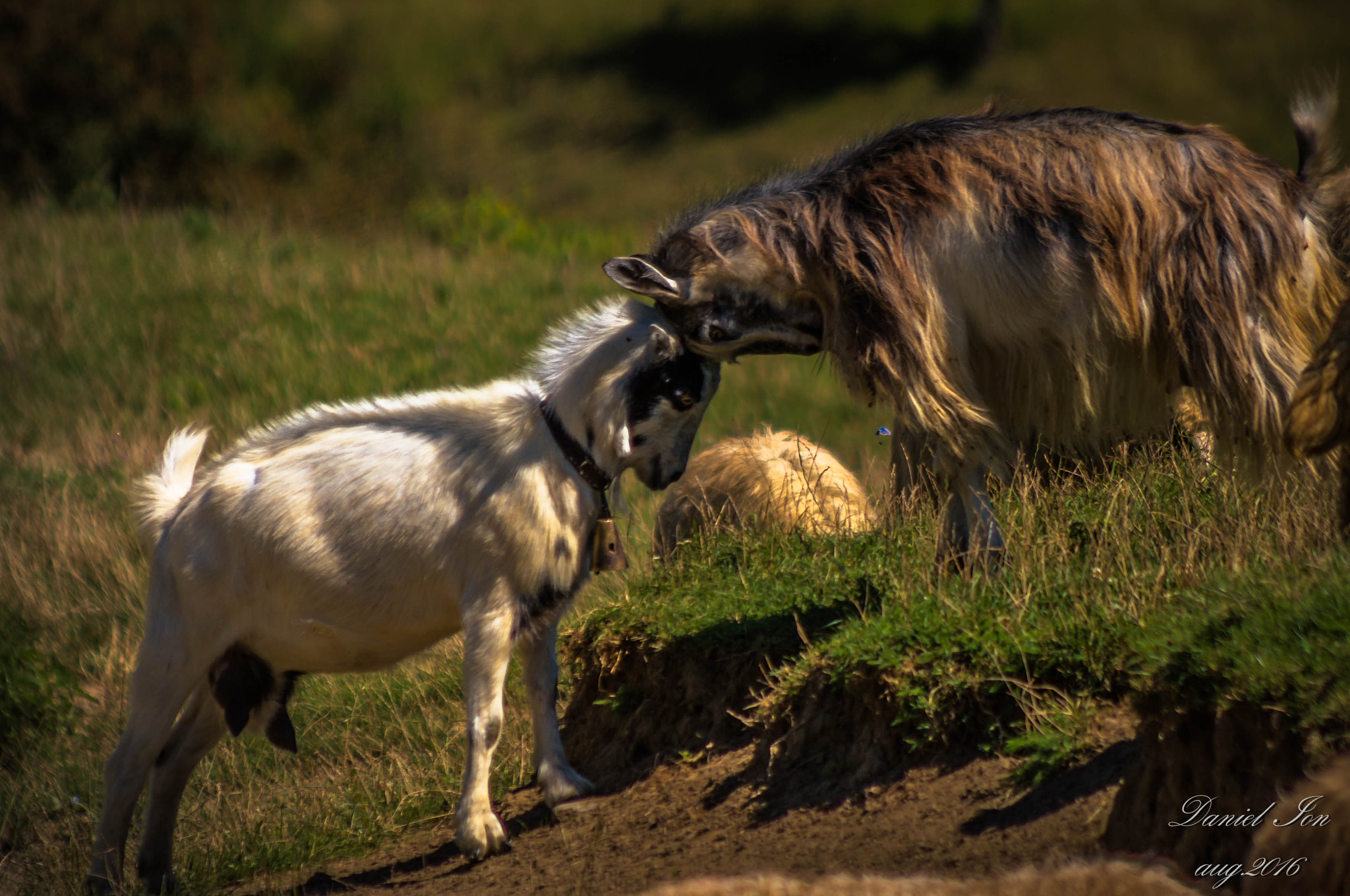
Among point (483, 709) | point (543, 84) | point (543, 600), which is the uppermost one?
point (543, 84)

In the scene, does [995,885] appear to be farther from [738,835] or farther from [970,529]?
[970,529]

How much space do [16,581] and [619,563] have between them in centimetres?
689

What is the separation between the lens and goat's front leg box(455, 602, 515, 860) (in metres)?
4.49

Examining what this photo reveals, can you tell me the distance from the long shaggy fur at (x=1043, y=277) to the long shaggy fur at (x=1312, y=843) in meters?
2.66

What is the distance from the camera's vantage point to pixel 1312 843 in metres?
2.41

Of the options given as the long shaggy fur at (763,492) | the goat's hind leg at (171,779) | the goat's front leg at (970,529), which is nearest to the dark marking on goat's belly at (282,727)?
the goat's hind leg at (171,779)

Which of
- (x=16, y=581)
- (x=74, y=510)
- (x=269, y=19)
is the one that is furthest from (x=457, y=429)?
(x=269, y=19)

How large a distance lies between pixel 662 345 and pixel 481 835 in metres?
1.88

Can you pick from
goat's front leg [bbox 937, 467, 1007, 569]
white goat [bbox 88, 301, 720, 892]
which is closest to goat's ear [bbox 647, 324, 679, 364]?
white goat [bbox 88, 301, 720, 892]

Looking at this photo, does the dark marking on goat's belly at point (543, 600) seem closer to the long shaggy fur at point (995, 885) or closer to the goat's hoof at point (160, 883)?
the goat's hoof at point (160, 883)

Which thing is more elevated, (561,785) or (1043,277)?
(1043,277)

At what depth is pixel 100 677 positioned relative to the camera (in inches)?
340

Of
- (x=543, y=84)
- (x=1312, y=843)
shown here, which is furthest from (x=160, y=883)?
(x=543, y=84)

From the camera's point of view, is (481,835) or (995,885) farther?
(481,835)
